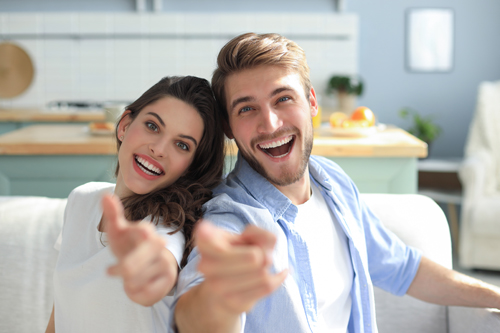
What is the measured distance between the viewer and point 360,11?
14.5 ft

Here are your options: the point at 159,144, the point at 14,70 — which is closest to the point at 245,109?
the point at 159,144

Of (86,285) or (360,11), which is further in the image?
(360,11)

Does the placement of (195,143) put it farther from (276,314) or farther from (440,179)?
(440,179)

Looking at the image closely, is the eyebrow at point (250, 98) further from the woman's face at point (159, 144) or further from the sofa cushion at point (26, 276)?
the sofa cushion at point (26, 276)

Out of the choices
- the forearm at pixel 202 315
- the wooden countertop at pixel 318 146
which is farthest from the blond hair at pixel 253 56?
the wooden countertop at pixel 318 146

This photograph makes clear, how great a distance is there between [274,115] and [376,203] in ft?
1.97

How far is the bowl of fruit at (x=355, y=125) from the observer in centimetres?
230

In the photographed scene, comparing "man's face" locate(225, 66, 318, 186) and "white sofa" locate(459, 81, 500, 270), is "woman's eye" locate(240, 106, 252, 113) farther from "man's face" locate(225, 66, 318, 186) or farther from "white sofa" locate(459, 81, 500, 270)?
"white sofa" locate(459, 81, 500, 270)

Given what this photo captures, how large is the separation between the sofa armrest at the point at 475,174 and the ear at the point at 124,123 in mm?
2567

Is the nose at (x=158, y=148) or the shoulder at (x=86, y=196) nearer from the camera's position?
the nose at (x=158, y=148)

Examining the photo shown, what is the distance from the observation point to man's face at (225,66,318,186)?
1.14 meters

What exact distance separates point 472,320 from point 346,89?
3.05m

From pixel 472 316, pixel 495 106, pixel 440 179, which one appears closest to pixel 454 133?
pixel 440 179

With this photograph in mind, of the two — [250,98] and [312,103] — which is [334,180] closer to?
[312,103]
